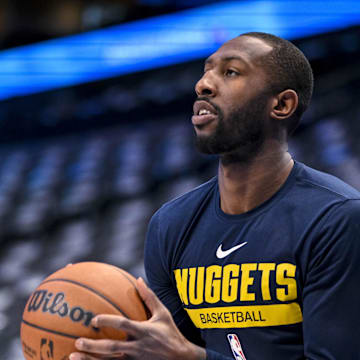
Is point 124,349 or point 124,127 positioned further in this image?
point 124,127

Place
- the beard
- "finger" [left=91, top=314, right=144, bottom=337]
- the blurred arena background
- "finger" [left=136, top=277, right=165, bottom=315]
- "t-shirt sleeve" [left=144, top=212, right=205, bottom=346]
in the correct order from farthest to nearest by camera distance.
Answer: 1. the blurred arena background
2. "t-shirt sleeve" [left=144, top=212, right=205, bottom=346]
3. the beard
4. "finger" [left=136, top=277, right=165, bottom=315]
5. "finger" [left=91, top=314, right=144, bottom=337]

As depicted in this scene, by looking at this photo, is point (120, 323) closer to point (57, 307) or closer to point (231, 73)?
point (57, 307)

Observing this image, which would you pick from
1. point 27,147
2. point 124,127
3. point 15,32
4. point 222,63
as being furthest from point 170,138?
point 222,63

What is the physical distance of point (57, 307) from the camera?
1.72 metres

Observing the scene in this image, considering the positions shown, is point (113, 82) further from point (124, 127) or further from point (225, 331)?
point (225, 331)

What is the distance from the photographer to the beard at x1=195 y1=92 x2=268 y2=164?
6.12ft

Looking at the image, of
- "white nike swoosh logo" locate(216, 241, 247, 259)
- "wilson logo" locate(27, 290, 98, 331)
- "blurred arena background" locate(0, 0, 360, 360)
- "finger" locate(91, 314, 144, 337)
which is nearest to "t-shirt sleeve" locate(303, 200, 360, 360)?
"white nike swoosh logo" locate(216, 241, 247, 259)

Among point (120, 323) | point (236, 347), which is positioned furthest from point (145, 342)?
point (236, 347)

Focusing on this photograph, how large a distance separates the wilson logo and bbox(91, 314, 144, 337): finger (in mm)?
76

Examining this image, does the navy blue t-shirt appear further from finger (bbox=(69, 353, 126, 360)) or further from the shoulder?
finger (bbox=(69, 353, 126, 360))

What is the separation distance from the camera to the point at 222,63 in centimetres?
192

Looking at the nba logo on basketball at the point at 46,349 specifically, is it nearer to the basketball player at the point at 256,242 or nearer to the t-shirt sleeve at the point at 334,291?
the basketball player at the point at 256,242

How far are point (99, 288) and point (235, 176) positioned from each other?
523 mm

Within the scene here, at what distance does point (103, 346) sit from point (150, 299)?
0.18 m
